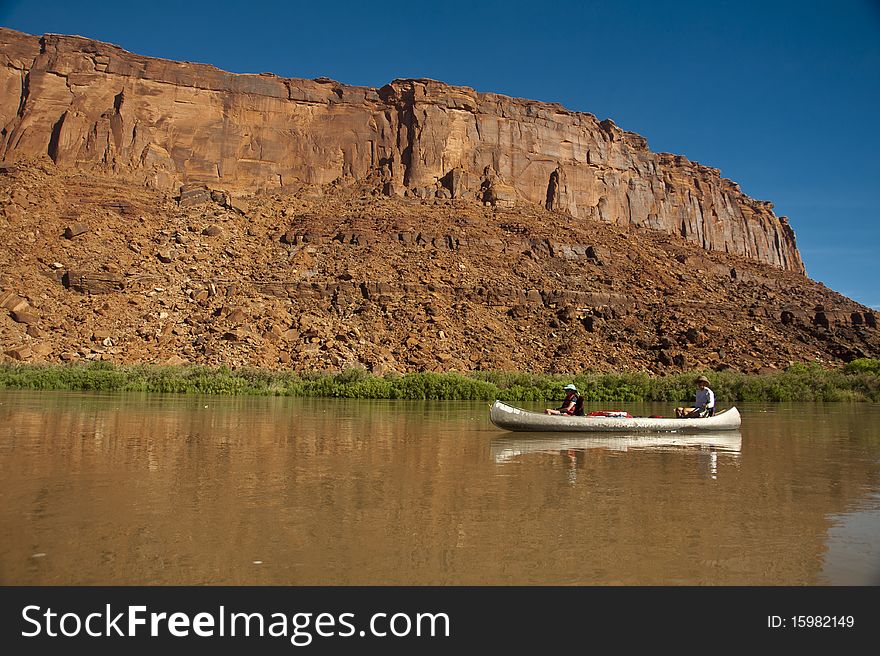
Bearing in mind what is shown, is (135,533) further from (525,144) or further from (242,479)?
(525,144)

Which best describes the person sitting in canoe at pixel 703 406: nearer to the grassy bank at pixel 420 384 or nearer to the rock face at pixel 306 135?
the grassy bank at pixel 420 384

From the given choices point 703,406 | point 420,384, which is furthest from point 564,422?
point 420,384

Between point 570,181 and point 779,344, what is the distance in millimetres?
30329

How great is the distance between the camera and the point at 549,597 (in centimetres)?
522

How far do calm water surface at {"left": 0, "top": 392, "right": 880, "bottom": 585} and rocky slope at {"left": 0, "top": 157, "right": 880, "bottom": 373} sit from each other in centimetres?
3593

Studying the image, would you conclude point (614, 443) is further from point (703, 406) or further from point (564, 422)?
point (703, 406)

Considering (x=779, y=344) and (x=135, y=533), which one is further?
(x=779, y=344)

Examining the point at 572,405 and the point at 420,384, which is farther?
the point at 420,384

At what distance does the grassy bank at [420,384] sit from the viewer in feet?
126

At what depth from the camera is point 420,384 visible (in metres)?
39.3

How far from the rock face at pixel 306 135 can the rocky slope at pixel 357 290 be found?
126 inches

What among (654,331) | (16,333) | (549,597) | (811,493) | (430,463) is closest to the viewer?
(549,597)

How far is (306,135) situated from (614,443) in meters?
68.6

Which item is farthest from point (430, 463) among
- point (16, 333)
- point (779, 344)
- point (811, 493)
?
point (779, 344)
